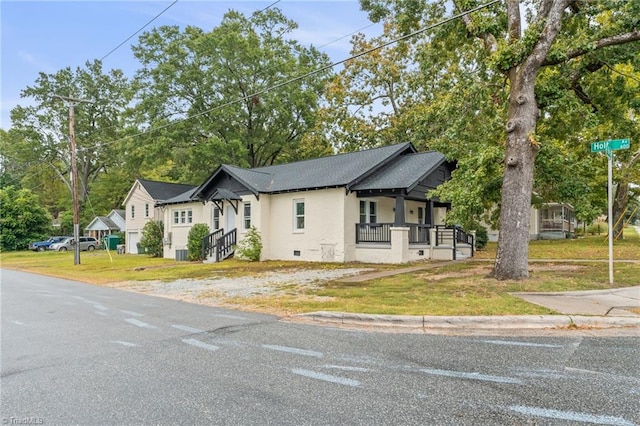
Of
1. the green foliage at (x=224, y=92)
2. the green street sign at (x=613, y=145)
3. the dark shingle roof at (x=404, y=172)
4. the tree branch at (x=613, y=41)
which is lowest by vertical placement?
the green street sign at (x=613, y=145)

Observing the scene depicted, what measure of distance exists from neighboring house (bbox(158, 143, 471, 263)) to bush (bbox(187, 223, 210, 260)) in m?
0.69

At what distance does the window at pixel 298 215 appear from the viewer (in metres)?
19.7

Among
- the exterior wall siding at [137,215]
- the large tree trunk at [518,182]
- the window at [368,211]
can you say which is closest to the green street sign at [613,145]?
the large tree trunk at [518,182]

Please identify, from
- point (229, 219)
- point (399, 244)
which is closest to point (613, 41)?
point (399, 244)

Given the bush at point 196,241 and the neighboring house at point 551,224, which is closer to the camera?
the bush at point 196,241

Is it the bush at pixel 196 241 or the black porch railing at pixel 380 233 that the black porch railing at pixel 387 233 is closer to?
the black porch railing at pixel 380 233

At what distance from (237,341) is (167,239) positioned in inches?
919

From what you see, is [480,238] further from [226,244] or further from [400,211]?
[226,244]

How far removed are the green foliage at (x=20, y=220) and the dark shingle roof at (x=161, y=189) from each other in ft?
62.2

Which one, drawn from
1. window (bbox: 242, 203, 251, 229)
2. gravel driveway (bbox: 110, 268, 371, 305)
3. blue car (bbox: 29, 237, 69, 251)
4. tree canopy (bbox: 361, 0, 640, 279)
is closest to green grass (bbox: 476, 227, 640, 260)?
tree canopy (bbox: 361, 0, 640, 279)

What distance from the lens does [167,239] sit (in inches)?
1071

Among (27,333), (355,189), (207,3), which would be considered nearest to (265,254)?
(355,189)

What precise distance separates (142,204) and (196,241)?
1489 cm

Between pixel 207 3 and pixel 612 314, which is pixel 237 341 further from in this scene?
pixel 207 3
